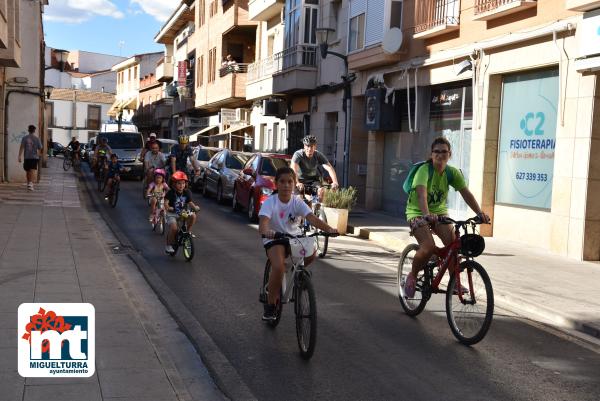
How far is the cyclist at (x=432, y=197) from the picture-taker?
6.71 meters

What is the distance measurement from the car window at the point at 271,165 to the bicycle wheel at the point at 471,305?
411 inches

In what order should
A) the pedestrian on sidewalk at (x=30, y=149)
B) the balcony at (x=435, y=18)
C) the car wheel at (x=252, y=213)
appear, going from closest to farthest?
1. the balcony at (x=435, y=18)
2. the car wheel at (x=252, y=213)
3. the pedestrian on sidewalk at (x=30, y=149)

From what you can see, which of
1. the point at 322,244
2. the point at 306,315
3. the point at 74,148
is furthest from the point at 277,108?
the point at 306,315

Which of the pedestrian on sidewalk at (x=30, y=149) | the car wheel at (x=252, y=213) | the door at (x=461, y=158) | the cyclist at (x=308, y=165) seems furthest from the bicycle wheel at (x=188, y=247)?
the pedestrian on sidewalk at (x=30, y=149)

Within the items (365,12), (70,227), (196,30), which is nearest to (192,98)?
(196,30)

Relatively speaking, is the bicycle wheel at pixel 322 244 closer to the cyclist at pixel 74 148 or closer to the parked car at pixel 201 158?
the parked car at pixel 201 158

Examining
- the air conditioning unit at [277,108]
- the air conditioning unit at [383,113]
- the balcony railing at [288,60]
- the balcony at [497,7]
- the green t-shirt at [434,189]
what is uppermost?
the balcony railing at [288,60]

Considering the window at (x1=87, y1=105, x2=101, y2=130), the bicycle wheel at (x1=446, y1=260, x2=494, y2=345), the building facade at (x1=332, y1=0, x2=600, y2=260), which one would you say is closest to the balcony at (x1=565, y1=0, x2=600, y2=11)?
the building facade at (x1=332, y1=0, x2=600, y2=260)

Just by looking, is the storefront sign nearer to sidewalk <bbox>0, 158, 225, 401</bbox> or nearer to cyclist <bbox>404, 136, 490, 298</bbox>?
cyclist <bbox>404, 136, 490, 298</bbox>

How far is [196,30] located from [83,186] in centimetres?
2082

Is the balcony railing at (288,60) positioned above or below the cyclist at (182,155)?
above

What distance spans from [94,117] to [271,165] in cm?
7104

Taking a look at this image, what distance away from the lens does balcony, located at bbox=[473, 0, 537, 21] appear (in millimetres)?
12781

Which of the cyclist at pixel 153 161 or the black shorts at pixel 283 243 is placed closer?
the black shorts at pixel 283 243
